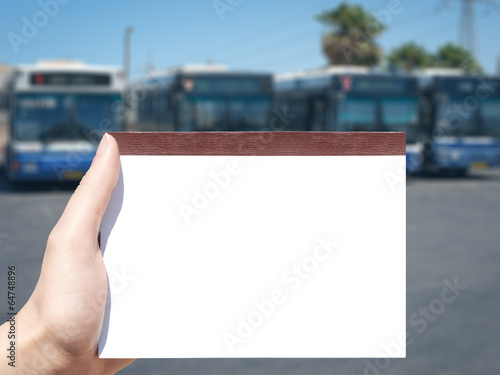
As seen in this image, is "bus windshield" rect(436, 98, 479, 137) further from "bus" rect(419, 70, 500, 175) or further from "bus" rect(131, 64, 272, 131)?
"bus" rect(131, 64, 272, 131)

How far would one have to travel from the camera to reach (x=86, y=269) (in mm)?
1582

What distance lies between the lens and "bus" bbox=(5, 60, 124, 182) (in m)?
14.5

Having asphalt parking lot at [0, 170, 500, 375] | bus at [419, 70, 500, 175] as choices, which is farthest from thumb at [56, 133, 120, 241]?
bus at [419, 70, 500, 175]

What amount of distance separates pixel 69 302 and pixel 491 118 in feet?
64.6

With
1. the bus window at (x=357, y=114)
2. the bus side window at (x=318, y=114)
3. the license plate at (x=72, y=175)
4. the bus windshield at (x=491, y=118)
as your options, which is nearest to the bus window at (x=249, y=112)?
the bus window at (x=357, y=114)

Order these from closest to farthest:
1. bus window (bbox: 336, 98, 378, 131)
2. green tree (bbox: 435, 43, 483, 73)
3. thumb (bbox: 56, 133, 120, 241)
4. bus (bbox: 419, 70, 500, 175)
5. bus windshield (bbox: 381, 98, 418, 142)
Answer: thumb (bbox: 56, 133, 120, 241) < bus window (bbox: 336, 98, 378, 131) < bus windshield (bbox: 381, 98, 418, 142) < bus (bbox: 419, 70, 500, 175) < green tree (bbox: 435, 43, 483, 73)

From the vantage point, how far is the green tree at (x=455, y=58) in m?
42.5

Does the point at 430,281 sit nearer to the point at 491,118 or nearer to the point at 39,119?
the point at 39,119

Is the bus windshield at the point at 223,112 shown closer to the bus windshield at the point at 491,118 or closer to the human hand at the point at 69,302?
the bus windshield at the point at 491,118

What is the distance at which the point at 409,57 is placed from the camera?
135 feet

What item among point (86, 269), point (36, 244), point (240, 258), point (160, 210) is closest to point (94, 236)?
point (86, 269)

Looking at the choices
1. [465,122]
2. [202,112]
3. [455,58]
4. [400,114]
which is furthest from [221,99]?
[455,58]

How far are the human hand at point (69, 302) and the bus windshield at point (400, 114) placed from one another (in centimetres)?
1704

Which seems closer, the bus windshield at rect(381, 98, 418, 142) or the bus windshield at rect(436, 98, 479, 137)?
the bus windshield at rect(381, 98, 418, 142)
